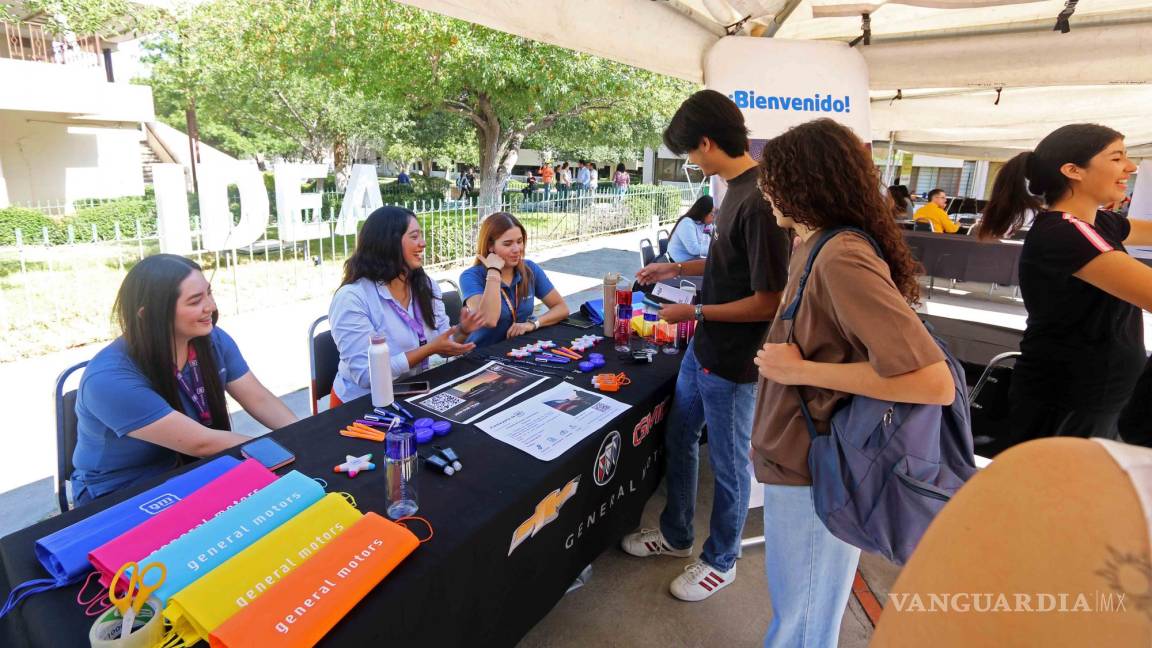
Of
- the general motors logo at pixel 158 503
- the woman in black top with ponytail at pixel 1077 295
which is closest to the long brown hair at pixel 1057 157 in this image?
the woman in black top with ponytail at pixel 1077 295

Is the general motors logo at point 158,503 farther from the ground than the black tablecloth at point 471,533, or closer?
farther from the ground

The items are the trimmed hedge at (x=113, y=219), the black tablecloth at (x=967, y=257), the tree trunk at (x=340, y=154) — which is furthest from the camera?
the tree trunk at (x=340, y=154)

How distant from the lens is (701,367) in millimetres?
2061

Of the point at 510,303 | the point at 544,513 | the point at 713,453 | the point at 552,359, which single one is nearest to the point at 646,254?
the point at 510,303

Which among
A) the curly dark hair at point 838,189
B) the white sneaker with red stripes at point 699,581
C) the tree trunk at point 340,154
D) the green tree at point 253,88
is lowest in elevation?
the white sneaker with red stripes at point 699,581

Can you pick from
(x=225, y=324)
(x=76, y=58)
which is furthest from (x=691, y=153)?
(x=76, y=58)

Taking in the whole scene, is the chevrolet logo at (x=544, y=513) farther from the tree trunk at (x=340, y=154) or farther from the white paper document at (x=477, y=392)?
the tree trunk at (x=340, y=154)

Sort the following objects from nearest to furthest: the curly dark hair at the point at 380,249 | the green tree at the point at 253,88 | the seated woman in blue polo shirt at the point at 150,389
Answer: the seated woman in blue polo shirt at the point at 150,389 → the curly dark hair at the point at 380,249 → the green tree at the point at 253,88

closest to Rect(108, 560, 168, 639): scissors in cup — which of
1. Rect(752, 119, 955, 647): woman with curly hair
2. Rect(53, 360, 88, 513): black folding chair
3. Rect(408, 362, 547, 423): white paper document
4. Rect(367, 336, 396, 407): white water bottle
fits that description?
Rect(367, 336, 396, 407): white water bottle

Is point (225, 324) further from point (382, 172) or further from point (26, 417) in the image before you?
point (382, 172)

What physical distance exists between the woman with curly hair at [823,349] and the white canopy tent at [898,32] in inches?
53.0

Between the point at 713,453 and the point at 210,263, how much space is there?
804 cm

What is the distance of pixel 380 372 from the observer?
1.88 m

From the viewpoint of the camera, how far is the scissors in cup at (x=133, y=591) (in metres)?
0.95
